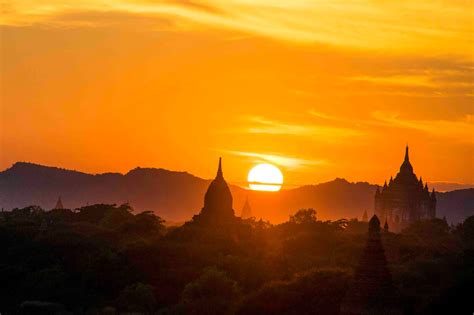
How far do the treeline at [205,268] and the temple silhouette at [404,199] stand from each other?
46.0 m

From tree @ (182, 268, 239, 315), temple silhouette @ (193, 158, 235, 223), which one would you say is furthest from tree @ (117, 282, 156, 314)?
temple silhouette @ (193, 158, 235, 223)

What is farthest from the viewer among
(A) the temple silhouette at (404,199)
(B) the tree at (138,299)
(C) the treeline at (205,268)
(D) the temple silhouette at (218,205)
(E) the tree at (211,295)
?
(A) the temple silhouette at (404,199)

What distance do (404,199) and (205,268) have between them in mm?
94794

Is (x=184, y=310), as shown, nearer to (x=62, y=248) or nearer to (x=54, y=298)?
(x=54, y=298)

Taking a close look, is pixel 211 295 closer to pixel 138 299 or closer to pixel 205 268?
pixel 138 299

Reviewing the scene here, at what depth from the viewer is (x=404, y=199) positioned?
18112 cm

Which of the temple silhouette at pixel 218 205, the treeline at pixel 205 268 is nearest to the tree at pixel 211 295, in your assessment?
the treeline at pixel 205 268

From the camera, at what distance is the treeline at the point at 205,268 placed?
231 feet

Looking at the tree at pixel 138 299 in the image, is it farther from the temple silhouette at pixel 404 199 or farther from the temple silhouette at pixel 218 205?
the temple silhouette at pixel 404 199

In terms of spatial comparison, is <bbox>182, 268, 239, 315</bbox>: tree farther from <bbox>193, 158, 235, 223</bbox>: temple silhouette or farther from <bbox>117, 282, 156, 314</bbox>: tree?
<bbox>193, 158, 235, 223</bbox>: temple silhouette

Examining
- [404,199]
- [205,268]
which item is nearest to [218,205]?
[205,268]

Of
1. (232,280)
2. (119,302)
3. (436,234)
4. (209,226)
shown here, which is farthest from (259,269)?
(436,234)

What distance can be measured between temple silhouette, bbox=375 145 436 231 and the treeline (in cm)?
4602

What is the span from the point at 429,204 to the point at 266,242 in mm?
77863
